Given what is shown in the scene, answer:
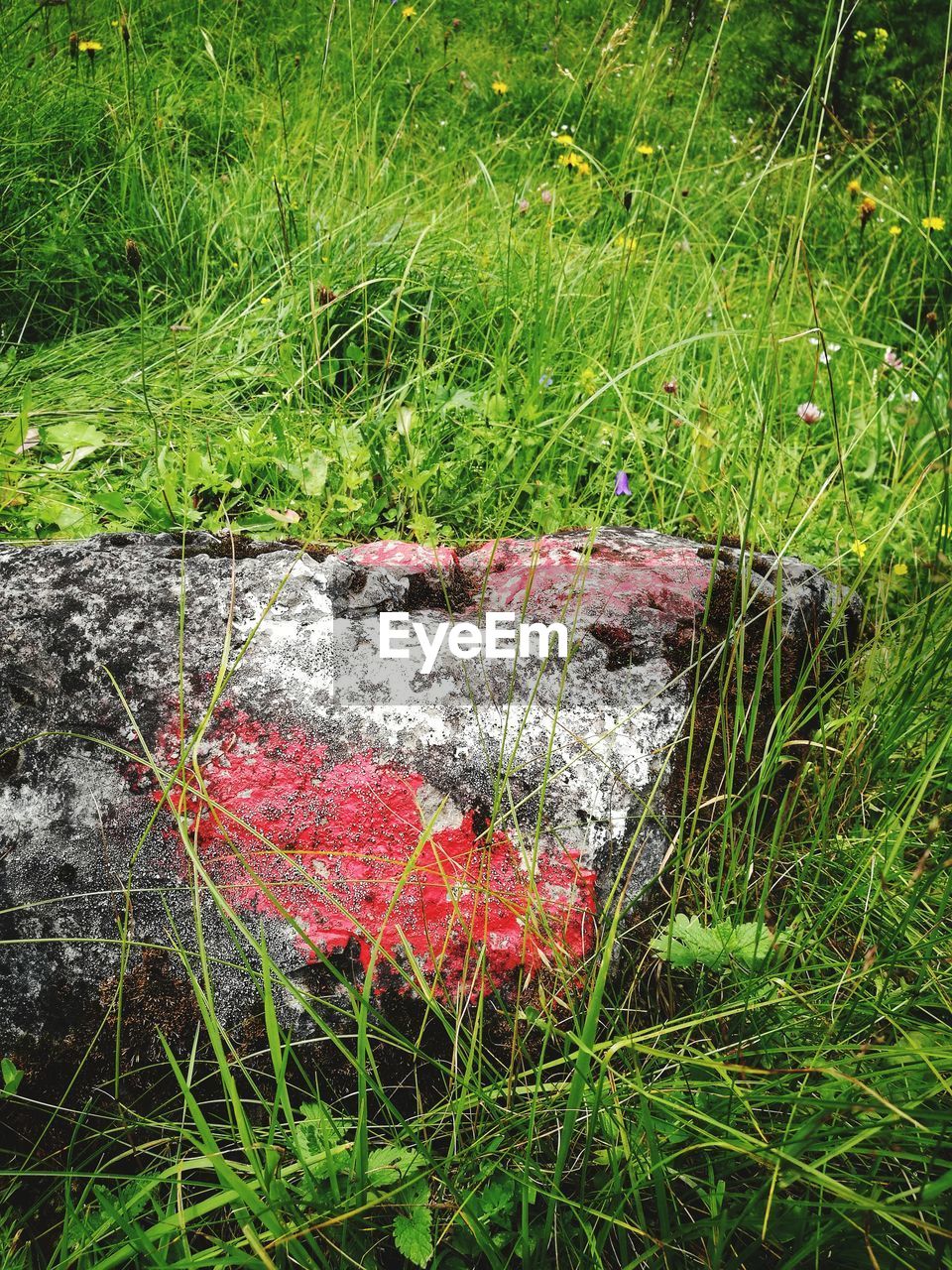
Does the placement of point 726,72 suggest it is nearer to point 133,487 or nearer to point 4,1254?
point 133,487

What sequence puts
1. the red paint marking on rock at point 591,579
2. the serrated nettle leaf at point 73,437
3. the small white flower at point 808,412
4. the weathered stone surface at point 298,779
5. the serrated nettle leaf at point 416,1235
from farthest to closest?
1. the small white flower at point 808,412
2. the serrated nettle leaf at point 73,437
3. the red paint marking on rock at point 591,579
4. the weathered stone surface at point 298,779
5. the serrated nettle leaf at point 416,1235

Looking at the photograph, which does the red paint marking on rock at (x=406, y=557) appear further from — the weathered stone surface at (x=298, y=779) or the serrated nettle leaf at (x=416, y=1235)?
the serrated nettle leaf at (x=416, y=1235)

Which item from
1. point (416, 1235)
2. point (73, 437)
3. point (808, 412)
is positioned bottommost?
point (416, 1235)

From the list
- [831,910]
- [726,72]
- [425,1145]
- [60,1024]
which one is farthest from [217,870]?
[726,72]

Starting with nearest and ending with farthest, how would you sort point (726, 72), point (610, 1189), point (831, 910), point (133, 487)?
point (610, 1189), point (831, 910), point (133, 487), point (726, 72)

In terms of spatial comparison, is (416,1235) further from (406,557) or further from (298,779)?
(406,557)

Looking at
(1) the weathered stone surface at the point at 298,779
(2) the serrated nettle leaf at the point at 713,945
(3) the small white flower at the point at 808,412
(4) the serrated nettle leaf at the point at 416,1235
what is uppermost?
(3) the small white flower at the point at 808,412

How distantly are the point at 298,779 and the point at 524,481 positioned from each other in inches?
23.9

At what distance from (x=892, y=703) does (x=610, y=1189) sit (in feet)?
3.42

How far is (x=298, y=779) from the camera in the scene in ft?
3.91

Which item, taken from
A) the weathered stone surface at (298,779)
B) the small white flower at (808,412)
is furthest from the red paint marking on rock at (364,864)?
the small white flower at (808,412)

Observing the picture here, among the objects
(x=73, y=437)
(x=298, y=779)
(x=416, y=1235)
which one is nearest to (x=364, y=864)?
(x=298, y=779)

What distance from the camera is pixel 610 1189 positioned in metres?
0.90

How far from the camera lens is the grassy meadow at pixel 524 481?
0.91 meters
